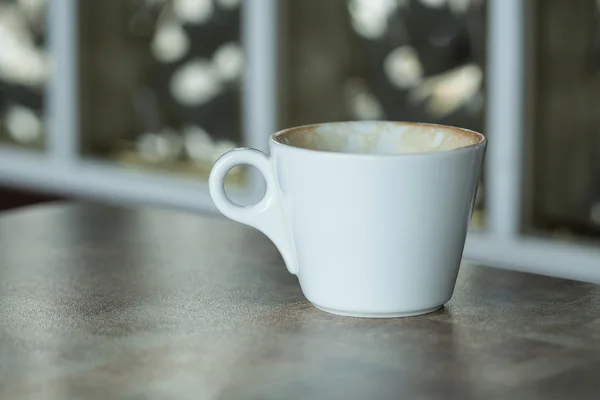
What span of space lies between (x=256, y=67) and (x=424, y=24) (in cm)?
35

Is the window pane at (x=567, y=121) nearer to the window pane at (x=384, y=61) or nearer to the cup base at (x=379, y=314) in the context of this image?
the window pane at (x=384, y=61)

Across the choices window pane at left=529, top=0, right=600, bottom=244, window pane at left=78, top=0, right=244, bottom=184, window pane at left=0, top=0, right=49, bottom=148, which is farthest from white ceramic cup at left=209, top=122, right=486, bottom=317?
window pane at left=0, top=0, right=49, bottom=148

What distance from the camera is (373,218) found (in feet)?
2.00

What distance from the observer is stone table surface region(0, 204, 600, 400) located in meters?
0.52

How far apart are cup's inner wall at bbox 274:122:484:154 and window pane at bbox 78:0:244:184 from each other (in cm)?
137

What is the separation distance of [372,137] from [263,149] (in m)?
1.27

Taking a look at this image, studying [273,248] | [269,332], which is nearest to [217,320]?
[269,332]

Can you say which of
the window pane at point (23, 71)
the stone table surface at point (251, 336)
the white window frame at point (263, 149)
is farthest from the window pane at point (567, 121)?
the window pane at point (23, 71)

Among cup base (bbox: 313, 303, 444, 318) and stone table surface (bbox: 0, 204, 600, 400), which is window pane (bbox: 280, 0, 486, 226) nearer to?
stone table surface (bbox: 0, 204, 600, 400)

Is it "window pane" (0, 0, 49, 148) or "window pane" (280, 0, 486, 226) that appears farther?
"window pane" (0, 0, 49, 148)

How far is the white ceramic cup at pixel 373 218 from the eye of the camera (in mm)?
603

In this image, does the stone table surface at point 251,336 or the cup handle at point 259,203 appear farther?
the cup handle at point 259,203

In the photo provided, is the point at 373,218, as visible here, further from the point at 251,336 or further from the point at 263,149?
the point at 263,149

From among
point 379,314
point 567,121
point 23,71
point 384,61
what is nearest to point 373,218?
point 379,314
